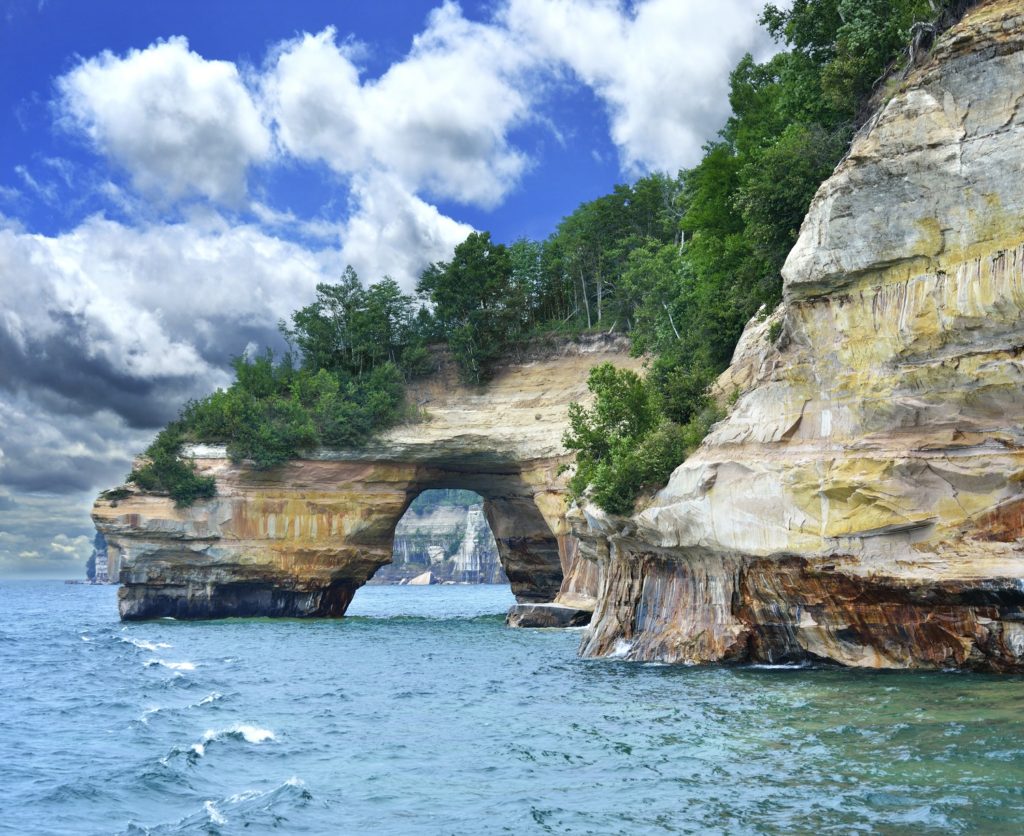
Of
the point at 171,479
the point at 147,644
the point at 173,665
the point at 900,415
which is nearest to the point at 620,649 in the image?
the point at 900,415

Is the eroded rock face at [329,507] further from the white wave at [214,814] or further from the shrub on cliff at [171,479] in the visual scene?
Result: the white wave at [214,814]

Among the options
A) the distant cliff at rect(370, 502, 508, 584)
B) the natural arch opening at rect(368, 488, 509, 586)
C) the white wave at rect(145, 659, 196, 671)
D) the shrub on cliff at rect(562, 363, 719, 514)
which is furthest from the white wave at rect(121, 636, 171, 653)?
the distant cliff at rect(370, 502, 508, 584)

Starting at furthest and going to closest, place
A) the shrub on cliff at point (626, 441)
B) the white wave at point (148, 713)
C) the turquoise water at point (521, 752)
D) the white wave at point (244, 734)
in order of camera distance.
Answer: the shrub on cliff at point (626, 441) < the white wave at point (148, 713) < the white wave at point (244, 734) < the turquoise water at point (521, 752)

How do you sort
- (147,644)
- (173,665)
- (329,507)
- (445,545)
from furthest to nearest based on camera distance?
(445,545) → (329,507) → (147,644) → (173,665)

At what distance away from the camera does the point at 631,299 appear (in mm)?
56562

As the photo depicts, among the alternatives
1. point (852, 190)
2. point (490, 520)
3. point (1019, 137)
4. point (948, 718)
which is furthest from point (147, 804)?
point (490, 520)

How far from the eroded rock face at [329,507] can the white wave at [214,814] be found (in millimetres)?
37373

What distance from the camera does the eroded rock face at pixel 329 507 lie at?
51.7m

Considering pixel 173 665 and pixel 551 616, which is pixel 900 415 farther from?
pixel 551 616

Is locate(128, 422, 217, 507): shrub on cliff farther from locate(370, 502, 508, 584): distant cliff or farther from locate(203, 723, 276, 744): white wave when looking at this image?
locate(370, 502, 508, 584): distant cliff

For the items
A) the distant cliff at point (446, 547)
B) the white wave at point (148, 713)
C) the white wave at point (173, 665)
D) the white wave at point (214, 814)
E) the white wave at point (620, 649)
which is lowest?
the white wave at point (173, 665)

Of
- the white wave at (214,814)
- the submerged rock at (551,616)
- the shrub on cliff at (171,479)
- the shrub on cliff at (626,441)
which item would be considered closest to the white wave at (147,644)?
the shrub on cliff at (171,479)

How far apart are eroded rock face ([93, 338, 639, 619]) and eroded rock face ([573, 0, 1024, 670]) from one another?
26.4 m

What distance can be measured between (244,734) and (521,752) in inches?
223
